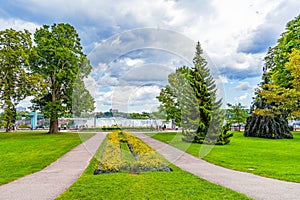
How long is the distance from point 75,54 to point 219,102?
62.6ft

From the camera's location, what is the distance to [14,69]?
22453mm

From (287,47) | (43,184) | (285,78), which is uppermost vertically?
(287,47)

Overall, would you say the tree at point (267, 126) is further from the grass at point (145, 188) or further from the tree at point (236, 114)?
the grass at point (145, 188)

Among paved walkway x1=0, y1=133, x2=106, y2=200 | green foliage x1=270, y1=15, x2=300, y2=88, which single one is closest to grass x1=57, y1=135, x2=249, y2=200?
paved walkway x1=0, y1=133, x2=106, y2=200

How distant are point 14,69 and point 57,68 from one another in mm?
5247

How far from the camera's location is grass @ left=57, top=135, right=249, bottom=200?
483 centimetres

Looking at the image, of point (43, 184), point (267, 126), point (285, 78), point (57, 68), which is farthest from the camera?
point (57, 68)

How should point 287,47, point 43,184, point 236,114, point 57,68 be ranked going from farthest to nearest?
point 236,114
point 57,68
point 287,47
point 43,184

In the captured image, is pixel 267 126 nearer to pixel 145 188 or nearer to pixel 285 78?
pixel 285 78

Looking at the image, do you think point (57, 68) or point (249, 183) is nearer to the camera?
point (249, 183)

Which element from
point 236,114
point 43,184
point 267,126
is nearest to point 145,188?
point 43,184

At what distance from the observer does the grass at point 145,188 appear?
4.83m

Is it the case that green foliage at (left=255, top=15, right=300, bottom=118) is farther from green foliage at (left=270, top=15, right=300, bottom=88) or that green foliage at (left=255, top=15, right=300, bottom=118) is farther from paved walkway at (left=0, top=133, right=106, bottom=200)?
paved walkway at (left=0, top=133, right=106, bottom=200)

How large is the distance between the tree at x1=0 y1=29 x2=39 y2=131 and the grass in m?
18.9
